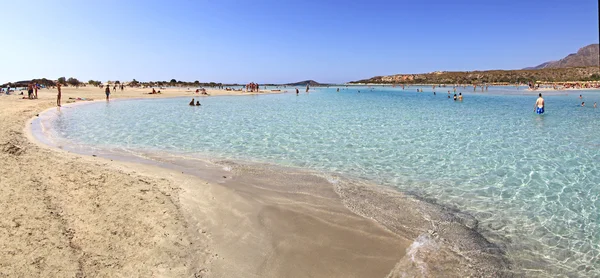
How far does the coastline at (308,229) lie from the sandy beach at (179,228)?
21 mm

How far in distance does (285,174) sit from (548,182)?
21.7ft

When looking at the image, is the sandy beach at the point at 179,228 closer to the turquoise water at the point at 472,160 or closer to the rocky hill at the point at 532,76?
the turquoise water at the point at 472,160

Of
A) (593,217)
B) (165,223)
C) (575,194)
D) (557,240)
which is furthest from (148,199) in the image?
(575,194)

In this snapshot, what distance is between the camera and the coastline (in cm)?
417

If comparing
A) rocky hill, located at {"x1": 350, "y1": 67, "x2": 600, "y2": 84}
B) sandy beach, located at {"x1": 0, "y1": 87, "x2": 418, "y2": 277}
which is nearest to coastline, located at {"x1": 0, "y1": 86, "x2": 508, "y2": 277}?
sandy beach, located at {"x1": 0, "y1": 87, "x2": 418, "y2": 277}

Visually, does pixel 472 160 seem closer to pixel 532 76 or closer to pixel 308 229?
pixel 308 229

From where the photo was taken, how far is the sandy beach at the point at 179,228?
3965 millimetres

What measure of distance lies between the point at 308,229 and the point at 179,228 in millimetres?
2080

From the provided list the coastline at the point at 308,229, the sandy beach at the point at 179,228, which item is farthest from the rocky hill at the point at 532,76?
the sandy beach at the point at 179,228

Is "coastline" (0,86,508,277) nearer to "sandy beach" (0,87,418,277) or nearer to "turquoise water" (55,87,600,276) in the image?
"sandy beach" (0,87,418,277)

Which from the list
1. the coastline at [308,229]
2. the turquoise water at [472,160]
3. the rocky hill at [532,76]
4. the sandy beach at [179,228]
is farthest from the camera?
the rocky hill at [532,76]

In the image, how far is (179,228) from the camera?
501 cm

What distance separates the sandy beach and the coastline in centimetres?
2

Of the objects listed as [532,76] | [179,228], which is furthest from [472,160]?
[532,76]
